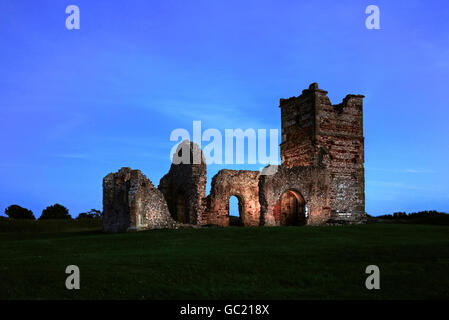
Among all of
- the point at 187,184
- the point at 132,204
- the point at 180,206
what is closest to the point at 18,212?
the point at 180,206

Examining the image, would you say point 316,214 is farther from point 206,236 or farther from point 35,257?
point 35,257

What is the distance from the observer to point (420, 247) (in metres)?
14.6

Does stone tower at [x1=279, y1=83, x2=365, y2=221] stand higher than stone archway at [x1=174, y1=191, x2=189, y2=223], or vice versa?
stone tower at [x1=279, y1=83, x2=365, y2=221]

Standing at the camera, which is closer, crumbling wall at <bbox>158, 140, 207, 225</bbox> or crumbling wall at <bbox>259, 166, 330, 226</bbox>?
crumbling wall at <bbox>259, 166, 330, 226</bbox>

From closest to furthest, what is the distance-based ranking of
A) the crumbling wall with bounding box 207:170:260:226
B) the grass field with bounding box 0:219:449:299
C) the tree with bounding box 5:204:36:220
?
the grass field with bounding box 0:219:449:299 → the crumbling wall with bounding box 207:170:260:226 → the tree with bounding box 5:204:36:220

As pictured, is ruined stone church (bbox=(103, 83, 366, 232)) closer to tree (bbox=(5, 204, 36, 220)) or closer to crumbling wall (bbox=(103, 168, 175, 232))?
crumbling wall (bbox=(103, 168, 175, 232))

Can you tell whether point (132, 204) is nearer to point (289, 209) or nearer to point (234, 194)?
point (234, 194)

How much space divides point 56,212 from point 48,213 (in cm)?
81

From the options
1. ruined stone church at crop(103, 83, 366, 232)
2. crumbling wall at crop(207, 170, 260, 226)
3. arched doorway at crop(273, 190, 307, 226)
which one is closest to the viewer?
ruined stone church at crop(103, 83, 366, 232)

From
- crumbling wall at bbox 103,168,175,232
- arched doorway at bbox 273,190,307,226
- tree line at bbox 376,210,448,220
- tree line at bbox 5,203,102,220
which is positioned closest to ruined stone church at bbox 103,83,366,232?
arched doorway at bbox 273,190,307,226

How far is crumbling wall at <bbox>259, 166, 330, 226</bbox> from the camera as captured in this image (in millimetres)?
28172

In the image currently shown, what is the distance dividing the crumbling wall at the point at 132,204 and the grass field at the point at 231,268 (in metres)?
7.18

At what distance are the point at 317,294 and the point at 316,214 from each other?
21.0 metres
